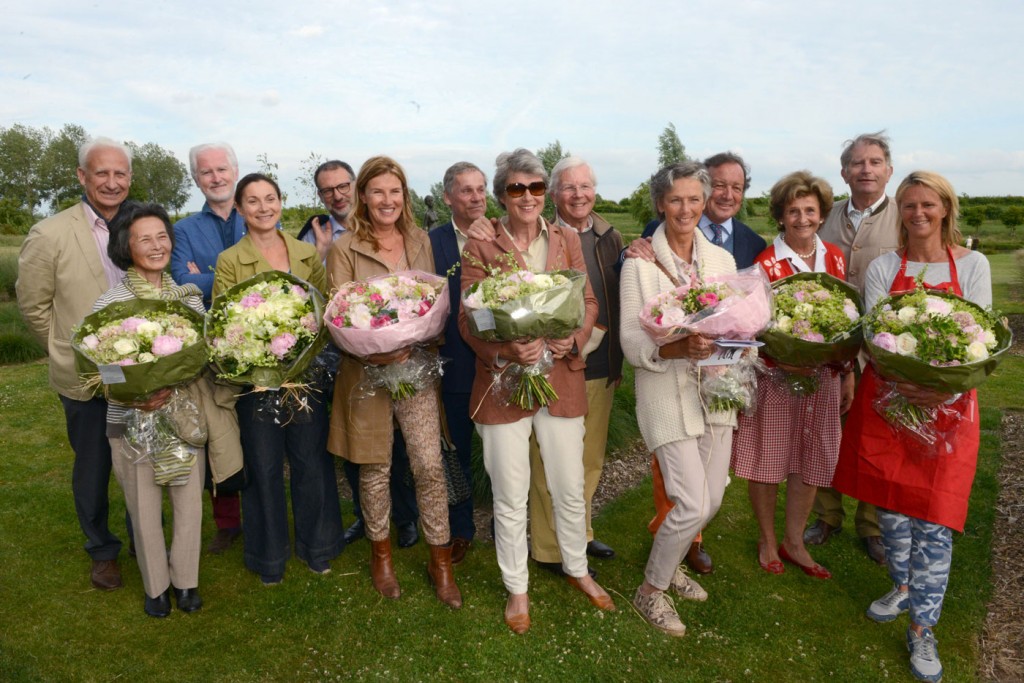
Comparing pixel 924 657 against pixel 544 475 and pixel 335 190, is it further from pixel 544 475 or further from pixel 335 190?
pixel 335 190

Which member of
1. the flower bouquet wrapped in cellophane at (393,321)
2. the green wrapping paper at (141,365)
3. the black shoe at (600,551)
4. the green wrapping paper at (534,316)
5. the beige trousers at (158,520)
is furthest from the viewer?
the black shoe at (600,551)

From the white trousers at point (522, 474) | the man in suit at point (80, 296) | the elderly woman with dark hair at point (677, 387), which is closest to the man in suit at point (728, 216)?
the elderly woman with dark hair at point (677, 387)

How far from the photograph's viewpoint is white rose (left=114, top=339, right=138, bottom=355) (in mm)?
3596

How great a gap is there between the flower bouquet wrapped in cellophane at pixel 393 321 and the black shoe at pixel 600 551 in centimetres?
205

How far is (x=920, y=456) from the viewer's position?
3865 millimetres

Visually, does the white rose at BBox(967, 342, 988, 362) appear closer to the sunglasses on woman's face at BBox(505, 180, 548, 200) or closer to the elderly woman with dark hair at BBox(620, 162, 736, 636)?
the elderly woman with dark hair at BBox(620, 162, 736, 636)

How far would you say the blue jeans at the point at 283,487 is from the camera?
4449 millimetres

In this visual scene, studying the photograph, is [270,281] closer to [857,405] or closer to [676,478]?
[676,478]

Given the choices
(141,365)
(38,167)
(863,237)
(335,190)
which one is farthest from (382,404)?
(38,167)

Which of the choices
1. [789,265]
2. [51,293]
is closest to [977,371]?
[789,265]

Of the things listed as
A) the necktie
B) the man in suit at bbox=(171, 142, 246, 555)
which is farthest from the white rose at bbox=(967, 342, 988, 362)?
the man in suit at bbox=(171, 142, 246, 555)

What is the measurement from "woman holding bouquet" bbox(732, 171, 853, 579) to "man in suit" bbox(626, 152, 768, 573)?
187 millimetres

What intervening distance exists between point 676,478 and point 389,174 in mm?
2616

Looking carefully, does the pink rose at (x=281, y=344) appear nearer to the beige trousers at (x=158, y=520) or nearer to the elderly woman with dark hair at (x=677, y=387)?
the beige trousers at (x=158, y=520)
